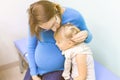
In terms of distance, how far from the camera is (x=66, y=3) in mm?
2107

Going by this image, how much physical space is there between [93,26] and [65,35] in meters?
0.53

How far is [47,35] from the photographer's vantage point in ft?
4.80

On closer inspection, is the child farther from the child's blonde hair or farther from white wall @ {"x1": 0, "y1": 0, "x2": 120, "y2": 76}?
white wall @ {"x1": 0, "y1": 0, "x2": 120, "y2": 76}

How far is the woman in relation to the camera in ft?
4.00

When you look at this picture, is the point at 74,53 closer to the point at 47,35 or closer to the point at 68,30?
the point at 68,30

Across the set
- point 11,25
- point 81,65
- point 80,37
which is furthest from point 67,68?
point 11,25

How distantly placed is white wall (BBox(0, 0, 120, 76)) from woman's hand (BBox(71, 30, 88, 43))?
29 cm

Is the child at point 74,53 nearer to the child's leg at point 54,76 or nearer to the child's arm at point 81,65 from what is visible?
the child's arm at point 81,65

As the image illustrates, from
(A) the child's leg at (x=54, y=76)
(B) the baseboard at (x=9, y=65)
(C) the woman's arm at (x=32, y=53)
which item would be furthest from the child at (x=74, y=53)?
(B) the baseboard at (x=9, y=65)

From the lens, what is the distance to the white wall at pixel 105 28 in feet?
4.94

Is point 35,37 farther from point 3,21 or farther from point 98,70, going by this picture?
point 3,21

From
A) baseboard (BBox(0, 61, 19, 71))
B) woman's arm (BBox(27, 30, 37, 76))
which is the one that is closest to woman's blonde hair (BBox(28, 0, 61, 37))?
woman's arm (BBox(27, 30, 37, 76))

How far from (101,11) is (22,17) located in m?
0.99

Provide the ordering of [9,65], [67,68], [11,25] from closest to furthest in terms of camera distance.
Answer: [67,68], [11,25], [9,65]
